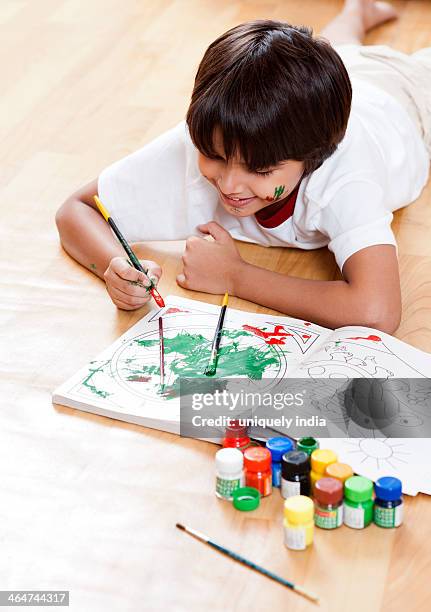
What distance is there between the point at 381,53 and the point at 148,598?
51.9 inches

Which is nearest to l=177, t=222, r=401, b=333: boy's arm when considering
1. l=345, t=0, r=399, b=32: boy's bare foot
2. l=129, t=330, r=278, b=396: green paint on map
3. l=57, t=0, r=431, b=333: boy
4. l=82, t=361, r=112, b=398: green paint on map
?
l=57, t=0, r=431, b=333: boy

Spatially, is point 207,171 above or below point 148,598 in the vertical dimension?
above

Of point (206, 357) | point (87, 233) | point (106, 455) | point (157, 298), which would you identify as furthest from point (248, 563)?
point (87, 233)

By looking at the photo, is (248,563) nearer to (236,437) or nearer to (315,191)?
(236,437)

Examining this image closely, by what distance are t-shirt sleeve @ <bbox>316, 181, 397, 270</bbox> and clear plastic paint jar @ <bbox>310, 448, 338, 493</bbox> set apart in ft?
1.29

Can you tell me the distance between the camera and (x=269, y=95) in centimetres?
113

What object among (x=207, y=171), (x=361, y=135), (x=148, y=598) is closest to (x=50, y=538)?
(x=148, y=598)

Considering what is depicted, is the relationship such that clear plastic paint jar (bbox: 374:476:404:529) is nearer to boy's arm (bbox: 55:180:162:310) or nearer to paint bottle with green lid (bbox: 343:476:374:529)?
paint bottle with green lid (bbox: 343:476:374:529)

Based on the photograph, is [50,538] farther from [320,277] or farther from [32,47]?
[32,47]

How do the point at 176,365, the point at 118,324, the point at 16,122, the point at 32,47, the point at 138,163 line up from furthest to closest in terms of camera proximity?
the point at 32,47 → the point at 16,122 → the point at 138,163 → the point at 118,324 → the point at 176,365

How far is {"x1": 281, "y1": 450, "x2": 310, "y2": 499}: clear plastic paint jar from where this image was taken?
3.07ft

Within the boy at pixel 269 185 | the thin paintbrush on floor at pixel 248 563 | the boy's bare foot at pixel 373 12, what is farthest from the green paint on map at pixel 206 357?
the boy's bare foot at pixel 373 12

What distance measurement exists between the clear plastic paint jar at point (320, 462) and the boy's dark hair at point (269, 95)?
15.8 inches

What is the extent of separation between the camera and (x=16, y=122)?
1975 mm
